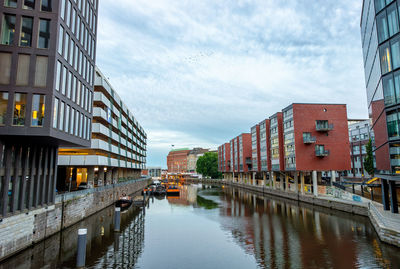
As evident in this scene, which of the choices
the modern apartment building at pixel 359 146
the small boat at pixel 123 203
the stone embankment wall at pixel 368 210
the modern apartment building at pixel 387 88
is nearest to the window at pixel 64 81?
the small boat at pixel 123 203

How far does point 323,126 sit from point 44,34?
48051 mm

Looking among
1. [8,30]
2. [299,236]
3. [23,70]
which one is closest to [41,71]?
[23,70]

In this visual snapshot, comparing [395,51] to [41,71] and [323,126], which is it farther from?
[41,71]

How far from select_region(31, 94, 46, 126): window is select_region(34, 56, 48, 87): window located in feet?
3.07

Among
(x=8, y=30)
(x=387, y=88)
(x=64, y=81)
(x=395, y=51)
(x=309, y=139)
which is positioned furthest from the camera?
(x=309, y=139)

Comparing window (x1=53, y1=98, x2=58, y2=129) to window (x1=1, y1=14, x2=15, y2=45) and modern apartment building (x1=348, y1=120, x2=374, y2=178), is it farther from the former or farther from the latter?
modern apartment building (x1=348, y1=120, x2=374, y2=178)

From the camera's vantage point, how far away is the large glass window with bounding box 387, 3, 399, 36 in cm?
2531

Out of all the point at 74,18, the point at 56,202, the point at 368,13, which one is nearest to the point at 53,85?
the point at 74,18

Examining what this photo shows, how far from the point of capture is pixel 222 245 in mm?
22281

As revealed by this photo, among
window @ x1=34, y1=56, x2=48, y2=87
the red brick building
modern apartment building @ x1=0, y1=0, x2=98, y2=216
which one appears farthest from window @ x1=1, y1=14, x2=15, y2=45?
the red brick building

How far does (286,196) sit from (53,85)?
5085cm

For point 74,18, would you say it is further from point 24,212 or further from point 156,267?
point 156,267

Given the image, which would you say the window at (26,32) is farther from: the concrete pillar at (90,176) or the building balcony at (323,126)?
the building balcony at (323,126)

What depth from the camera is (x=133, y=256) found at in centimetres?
1917
